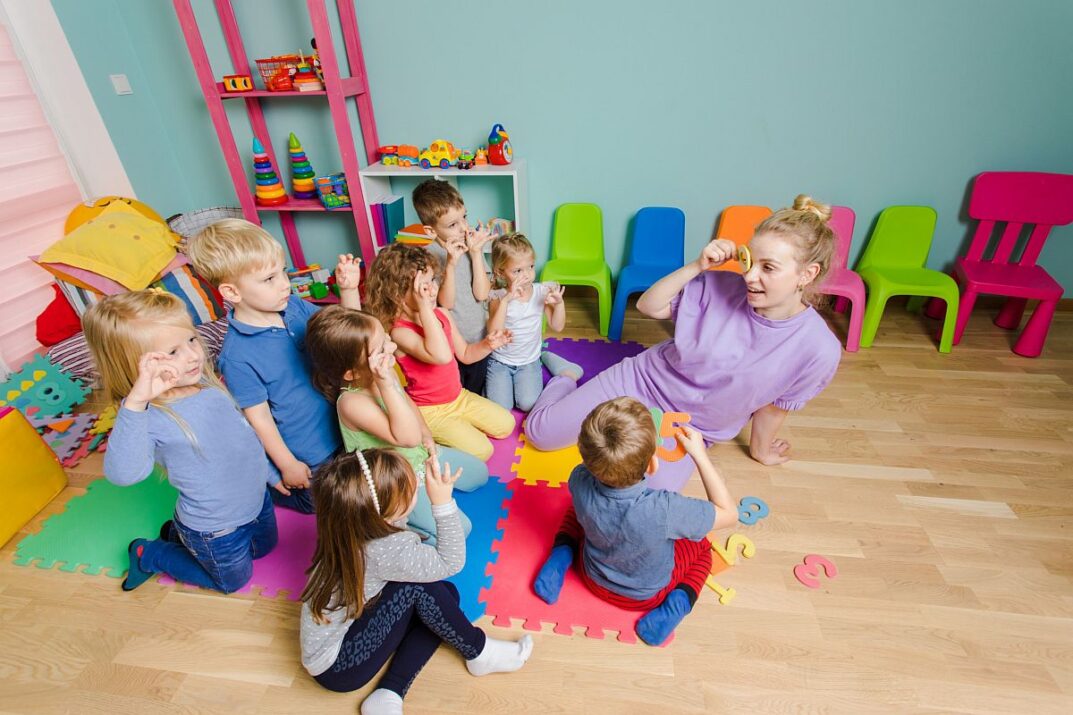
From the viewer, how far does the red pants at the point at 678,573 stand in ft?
5.83

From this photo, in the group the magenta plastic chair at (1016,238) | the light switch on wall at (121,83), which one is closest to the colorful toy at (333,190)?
the light switch on wall at (121,83)

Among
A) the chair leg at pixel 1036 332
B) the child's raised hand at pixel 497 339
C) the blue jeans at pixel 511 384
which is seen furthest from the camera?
the chair leg at pixel 1036 332

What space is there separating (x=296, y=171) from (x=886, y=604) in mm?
3848

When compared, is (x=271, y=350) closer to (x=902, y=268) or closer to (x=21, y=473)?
(x=21, y=473)

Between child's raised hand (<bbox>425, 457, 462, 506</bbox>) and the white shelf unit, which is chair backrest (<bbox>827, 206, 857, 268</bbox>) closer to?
the white shelf unit

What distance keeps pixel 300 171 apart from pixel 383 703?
125 inches

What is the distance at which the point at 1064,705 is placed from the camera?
1555mm

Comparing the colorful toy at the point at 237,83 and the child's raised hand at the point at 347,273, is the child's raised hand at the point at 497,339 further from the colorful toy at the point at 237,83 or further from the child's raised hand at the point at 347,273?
the colorful toy at the point at 237,83

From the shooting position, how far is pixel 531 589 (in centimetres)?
191

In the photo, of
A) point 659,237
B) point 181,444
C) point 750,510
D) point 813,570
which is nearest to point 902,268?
point 659,237

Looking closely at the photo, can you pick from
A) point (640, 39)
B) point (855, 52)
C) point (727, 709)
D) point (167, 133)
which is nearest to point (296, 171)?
point (167, 133)

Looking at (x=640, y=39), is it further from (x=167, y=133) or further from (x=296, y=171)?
(x=167, y=133)

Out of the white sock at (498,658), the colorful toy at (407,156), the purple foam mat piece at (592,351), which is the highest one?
the colorful toy at (407,156)

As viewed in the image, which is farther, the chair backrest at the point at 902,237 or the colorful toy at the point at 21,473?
the chair backrest at the point at 902,237
